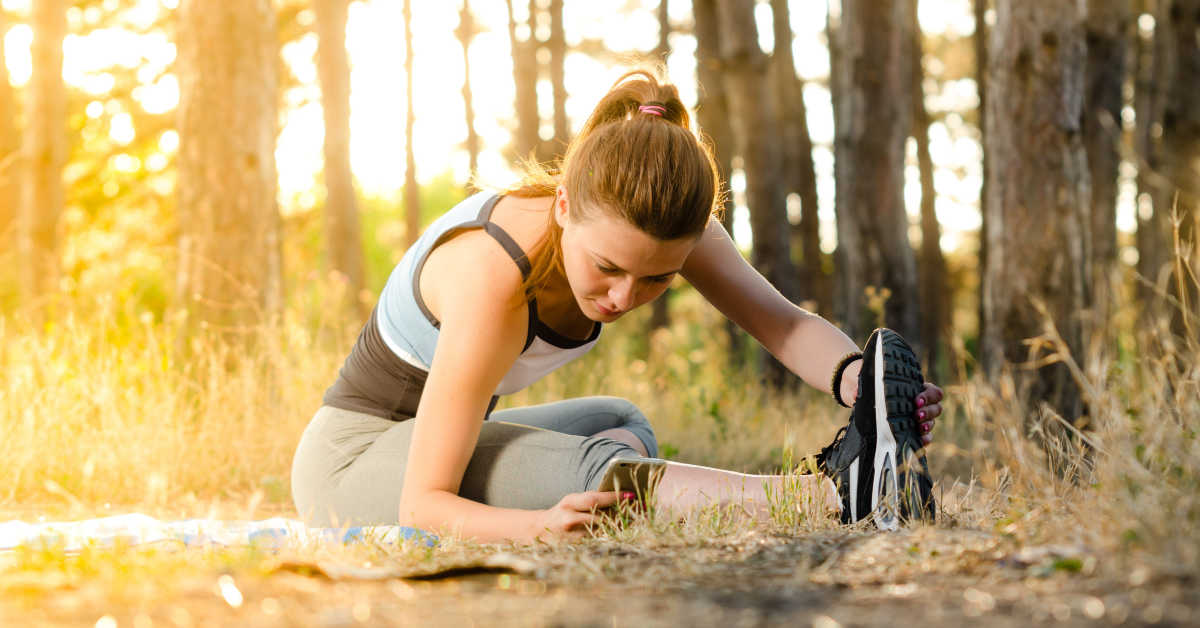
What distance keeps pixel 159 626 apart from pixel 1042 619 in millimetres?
1335

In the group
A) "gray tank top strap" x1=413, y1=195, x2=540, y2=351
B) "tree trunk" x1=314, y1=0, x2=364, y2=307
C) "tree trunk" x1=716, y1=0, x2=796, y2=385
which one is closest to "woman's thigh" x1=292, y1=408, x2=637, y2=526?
"gray tank top strap" x1=413, y1=195, x2=540, y2=351

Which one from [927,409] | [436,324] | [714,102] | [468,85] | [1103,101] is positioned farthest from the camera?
[468,85]

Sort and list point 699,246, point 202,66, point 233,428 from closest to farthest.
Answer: point 699,246, point 233,428, point 202,66

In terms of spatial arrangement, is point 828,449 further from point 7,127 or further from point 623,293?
point 7,127

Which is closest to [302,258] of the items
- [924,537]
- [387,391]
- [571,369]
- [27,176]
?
[27,176]

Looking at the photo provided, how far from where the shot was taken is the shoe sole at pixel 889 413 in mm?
2725

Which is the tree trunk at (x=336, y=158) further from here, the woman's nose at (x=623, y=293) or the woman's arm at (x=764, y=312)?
the woman's nose at (x=623, y=293)

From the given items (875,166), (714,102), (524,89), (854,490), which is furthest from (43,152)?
(854,490)

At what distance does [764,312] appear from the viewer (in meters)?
3.46

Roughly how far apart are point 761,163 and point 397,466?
5.92 metres

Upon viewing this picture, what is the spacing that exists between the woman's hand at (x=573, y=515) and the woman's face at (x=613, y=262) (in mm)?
469

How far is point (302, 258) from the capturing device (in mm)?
18906

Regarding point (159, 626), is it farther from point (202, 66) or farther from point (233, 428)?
point (202, 66)

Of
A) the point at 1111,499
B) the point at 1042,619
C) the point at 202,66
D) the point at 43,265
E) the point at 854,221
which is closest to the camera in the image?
the point at 1042,619
